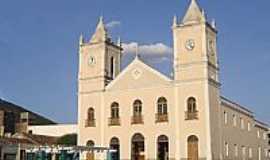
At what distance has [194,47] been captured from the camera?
40031 mm

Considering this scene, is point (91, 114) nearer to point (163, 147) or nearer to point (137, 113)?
point (137, 113)

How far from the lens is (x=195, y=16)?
1593 inches

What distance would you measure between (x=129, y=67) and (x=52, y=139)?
15.8 m

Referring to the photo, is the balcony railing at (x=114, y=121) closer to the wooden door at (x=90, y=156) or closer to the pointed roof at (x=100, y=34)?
the wooden door at (x=90, y=156)

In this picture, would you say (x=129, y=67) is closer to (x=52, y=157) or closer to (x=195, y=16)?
(x=195, y=16)

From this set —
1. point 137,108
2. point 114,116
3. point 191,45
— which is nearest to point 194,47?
point 191,45

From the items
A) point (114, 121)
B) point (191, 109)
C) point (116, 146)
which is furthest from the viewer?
point (114, 121)

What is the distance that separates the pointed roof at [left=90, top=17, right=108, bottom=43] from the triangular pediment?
4.18m

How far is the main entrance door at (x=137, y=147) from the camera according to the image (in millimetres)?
41500

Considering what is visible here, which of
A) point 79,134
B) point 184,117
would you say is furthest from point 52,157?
point 184,117

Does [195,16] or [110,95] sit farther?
[110,95]

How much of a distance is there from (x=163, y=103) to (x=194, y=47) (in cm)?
537

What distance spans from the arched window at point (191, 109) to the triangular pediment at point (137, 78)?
262 centimetres

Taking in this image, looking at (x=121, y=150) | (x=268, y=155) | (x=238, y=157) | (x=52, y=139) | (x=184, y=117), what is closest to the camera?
(x=184, y=117)
